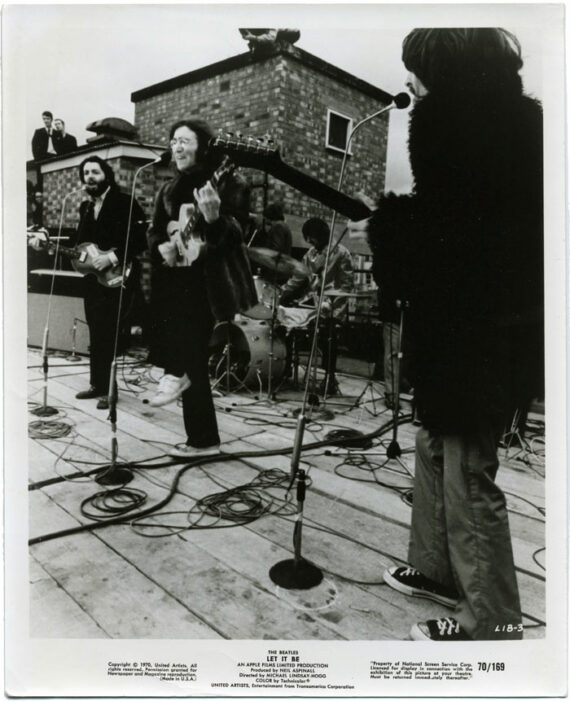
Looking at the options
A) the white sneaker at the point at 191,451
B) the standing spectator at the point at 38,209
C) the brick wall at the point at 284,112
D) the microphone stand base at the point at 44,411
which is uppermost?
the brick wall at the point at 284,112

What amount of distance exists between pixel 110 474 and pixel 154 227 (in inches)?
46.5

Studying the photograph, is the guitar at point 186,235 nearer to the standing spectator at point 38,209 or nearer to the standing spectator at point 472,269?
the standing spectator at point 38,209

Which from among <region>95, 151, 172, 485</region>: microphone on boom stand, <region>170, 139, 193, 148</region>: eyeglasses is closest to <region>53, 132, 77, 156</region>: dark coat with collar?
<region>95, 151, 172, 485</region>: microphone on boom stand

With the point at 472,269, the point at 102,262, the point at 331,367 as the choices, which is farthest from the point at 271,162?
the point at 331,367

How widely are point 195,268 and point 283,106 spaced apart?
3.37ft

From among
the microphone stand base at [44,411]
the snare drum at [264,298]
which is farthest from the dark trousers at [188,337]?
the snare drum at [264,298]

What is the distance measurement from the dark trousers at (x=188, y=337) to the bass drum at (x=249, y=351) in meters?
1.10

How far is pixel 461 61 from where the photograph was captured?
1.26 m

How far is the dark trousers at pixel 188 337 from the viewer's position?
253 cm

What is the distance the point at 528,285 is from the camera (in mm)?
1272

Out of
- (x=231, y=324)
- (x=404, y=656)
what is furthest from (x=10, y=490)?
(x=231, y=324)

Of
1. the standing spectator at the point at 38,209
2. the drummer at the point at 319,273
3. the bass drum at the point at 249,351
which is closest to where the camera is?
the standing spectator at the point at 38,209

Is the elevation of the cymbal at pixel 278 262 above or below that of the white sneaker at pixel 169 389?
above

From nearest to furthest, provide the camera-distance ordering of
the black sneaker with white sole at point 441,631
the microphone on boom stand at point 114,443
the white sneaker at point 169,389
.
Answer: the black sneaker with white sole at point 441,631
the microphone on boom stand at point 114,443
the white sneaker at point 169,389
